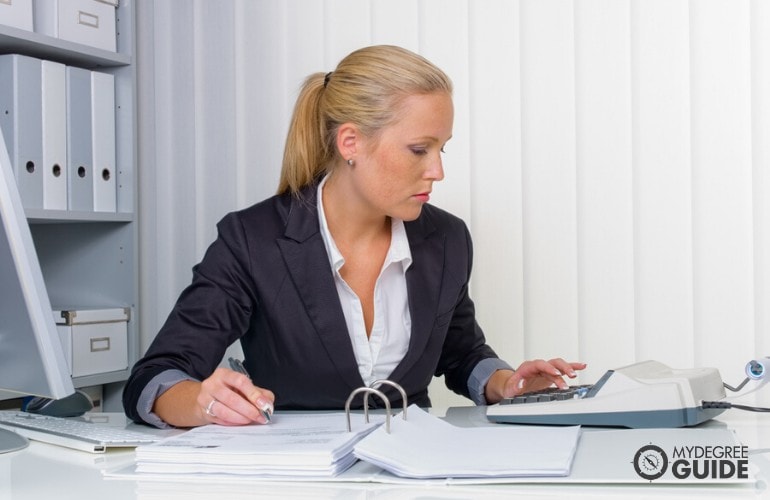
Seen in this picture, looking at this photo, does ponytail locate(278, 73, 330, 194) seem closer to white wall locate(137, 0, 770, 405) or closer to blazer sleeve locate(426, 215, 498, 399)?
blazer sleeve locate(426, 215, 498, 399)

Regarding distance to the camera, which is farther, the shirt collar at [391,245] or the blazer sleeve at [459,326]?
the blazer sleeve at [459,326]

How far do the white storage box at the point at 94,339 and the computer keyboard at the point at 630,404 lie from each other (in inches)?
53.8

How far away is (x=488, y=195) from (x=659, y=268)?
44cm

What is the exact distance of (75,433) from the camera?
1.20 m

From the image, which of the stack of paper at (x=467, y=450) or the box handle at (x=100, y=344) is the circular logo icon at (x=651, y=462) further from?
the box handle at (x=100, y=344)

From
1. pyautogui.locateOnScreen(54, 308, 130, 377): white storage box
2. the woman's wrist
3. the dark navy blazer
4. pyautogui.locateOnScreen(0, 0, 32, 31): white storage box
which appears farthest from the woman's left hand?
pyautogui.locateOnScreen(0, 0, 32, 31): white storage box

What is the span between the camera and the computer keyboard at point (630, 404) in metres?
1.21

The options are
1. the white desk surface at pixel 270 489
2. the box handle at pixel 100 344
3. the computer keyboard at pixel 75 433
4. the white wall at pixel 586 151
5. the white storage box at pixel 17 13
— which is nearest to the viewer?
the white desk surface at pixel 270 489

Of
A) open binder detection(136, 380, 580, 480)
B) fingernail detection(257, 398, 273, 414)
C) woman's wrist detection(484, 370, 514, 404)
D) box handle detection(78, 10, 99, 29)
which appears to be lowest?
woman's wrist detection(484, 370, 514, 404)

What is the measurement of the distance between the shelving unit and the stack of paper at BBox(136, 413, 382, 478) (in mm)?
1383

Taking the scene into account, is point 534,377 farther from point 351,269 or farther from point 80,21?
point 80,21

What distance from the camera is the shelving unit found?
7.93 ft

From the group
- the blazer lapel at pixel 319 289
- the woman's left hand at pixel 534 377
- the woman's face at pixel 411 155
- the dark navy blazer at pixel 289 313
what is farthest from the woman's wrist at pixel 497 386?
the woman's face at pixel 411 155

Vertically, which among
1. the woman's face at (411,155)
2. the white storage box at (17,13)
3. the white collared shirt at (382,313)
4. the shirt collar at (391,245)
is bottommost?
the white collared shirt at (382,313)
